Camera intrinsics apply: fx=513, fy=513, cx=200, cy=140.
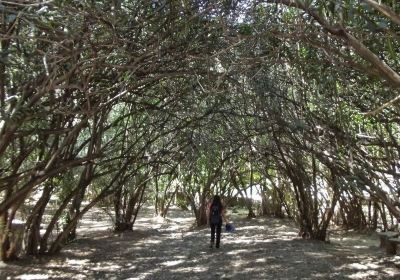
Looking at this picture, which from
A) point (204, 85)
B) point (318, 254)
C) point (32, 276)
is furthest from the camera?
point (318, 254)

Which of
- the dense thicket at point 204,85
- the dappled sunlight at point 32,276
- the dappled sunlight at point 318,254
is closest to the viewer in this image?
the dense thicket at point 204,85

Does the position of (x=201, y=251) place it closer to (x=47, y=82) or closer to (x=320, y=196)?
(x=320, y=196)

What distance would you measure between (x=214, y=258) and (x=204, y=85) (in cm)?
365

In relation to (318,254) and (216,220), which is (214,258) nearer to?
(216,220)

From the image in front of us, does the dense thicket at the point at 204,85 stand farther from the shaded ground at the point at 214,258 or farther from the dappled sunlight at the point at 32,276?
the dappled sunlight at the point at 32,276

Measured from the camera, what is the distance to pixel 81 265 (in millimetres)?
8734

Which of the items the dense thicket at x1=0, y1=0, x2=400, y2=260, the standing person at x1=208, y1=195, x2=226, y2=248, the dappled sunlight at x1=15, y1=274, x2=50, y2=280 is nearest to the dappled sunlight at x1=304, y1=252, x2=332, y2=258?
the dense thicket at x1=0, y1=0, x2=400, y2=260

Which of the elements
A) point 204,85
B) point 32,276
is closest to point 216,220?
point 32,276

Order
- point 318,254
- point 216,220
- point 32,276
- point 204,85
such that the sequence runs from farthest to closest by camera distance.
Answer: point 216,220
point 318,254
point 32,276
point 204,85

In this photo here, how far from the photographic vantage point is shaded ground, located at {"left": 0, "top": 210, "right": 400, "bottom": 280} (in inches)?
304

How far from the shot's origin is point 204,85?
659cm

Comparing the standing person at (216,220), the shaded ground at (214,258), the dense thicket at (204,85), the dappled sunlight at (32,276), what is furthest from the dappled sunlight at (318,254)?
the dappled sunlight at (32,276)

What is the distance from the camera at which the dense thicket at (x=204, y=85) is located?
440cm

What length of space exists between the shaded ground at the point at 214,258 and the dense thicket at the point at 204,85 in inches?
28.6
